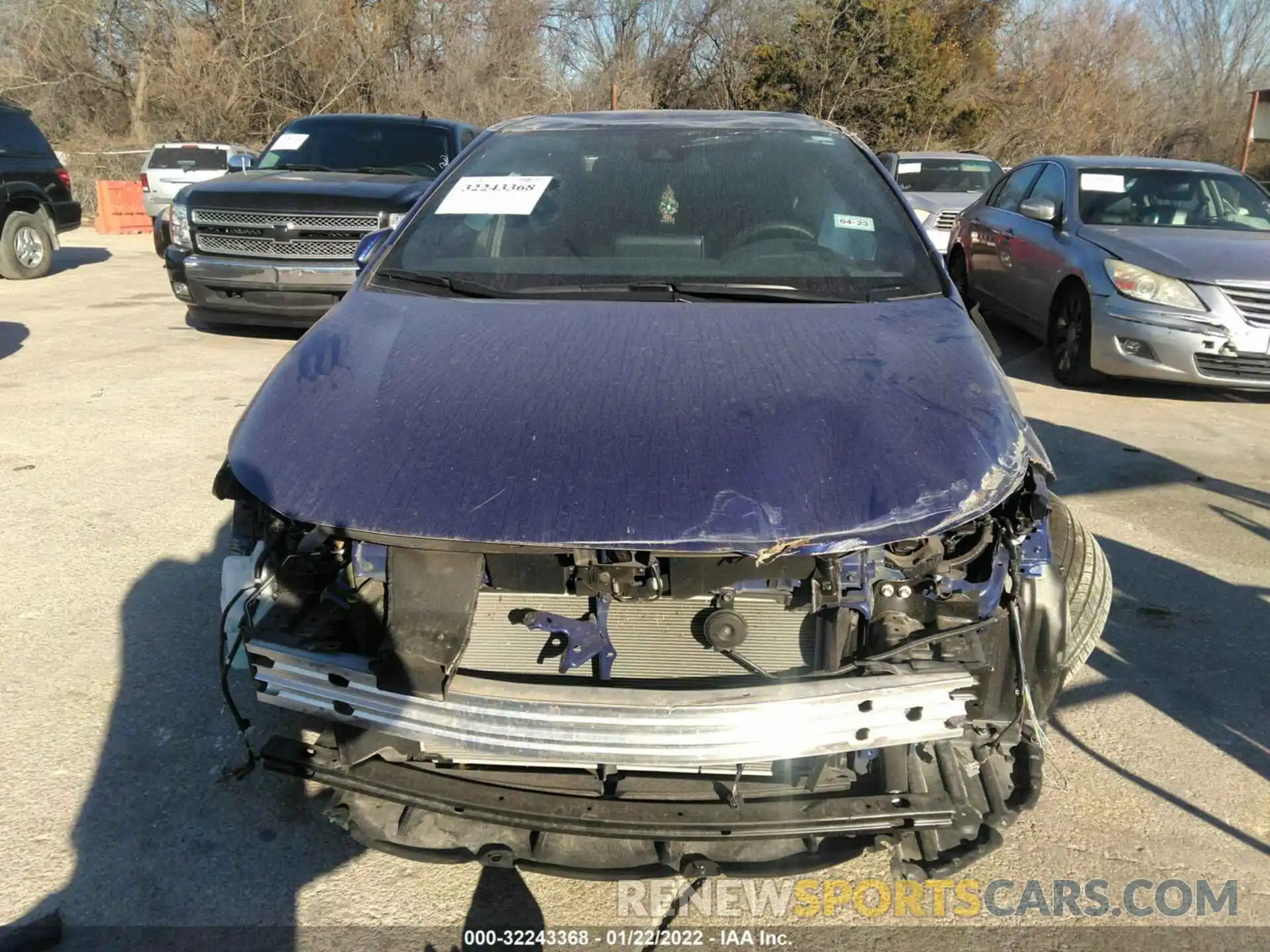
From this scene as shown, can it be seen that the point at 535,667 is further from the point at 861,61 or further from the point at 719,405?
the point at 861,61

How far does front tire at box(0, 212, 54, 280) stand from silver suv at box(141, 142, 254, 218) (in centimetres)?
524

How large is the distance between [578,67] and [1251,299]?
28.1m

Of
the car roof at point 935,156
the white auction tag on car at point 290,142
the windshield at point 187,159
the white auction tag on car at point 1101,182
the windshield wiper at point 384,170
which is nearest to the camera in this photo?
the white auction tag on car at point 1101,182

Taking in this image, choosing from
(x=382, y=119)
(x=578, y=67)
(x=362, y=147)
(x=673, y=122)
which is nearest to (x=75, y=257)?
(x=382, y=119)

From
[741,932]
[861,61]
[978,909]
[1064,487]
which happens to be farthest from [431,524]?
[861,61]

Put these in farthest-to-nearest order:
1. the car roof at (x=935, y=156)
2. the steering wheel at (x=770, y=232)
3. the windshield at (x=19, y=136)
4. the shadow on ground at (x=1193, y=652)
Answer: the car roof at (x=935, y=156), the windshield at (x=19, y=136), the steering wheel at (x=770, y=232), the shadow on ground at (x=1193, y=652)

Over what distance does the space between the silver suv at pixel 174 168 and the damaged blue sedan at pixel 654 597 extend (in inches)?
677

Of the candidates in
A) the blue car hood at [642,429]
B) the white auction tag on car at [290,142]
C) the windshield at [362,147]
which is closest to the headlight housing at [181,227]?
the windshield at [362,147]

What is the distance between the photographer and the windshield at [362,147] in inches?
340

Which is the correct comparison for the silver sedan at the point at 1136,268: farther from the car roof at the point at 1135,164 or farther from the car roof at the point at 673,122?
the car roof at the point at 673,122

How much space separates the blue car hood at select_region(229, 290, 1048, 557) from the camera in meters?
1.98

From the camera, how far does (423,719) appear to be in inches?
79.6

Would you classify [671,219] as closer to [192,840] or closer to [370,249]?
[370,249]

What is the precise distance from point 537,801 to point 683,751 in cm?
35
